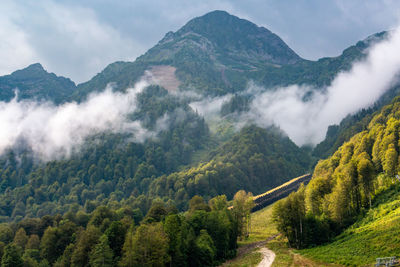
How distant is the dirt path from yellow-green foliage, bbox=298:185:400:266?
7.48 m

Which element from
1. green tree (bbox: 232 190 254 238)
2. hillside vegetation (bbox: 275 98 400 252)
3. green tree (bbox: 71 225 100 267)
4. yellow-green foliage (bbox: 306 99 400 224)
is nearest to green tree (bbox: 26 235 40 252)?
green tree (bbox: 71 225 100 267)

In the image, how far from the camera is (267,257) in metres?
76.3

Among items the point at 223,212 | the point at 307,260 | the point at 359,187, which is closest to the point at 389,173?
the point at 359,187

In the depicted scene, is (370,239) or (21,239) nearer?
(370,239)

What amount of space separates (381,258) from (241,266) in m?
31.4

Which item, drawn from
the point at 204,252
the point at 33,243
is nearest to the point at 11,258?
the point at 33,243

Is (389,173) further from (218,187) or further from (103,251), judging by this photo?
(218,187)

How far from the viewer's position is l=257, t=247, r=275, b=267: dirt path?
70.4 metres

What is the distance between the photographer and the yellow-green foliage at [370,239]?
2174 inches

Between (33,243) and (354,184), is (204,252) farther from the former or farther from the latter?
(33,243)

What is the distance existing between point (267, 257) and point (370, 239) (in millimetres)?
24904

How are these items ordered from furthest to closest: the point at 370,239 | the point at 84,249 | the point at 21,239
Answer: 1. the point at 21,239
2. the point at 84,249
3. the point at 370,239

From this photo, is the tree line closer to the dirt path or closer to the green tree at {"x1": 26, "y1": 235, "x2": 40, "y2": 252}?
the green tree at {"x1": 26, "y1": 235, "x2": 40, "y2": 252}

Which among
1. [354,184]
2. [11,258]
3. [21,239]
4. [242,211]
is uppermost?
[21,239]
